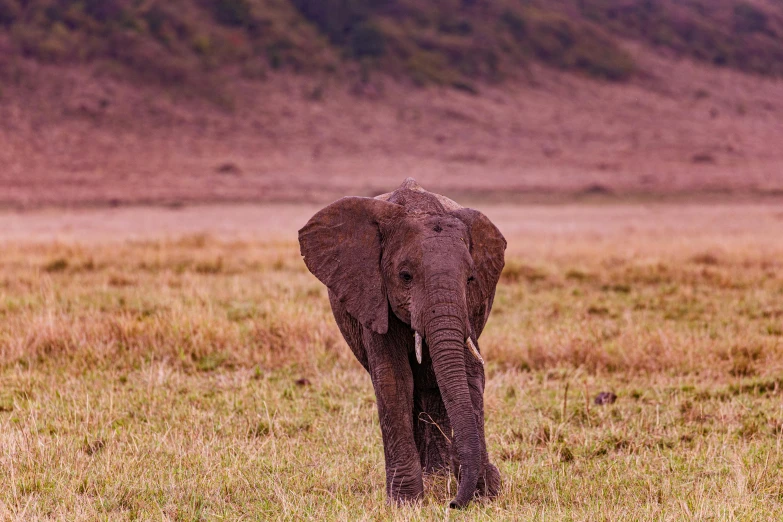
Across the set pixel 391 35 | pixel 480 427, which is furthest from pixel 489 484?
pixel 391 35

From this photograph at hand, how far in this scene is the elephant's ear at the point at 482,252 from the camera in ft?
15.6

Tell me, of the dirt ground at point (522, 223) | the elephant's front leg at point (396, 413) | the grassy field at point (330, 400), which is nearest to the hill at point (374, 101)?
the dirt ground at point (522, 223)

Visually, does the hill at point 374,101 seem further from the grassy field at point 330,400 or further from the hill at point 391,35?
the grassy field at point 330,400

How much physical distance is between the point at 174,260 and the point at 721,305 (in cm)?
897

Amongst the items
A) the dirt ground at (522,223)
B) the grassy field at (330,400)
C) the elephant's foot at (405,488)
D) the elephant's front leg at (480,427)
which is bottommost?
the dirt ground at (522,223)

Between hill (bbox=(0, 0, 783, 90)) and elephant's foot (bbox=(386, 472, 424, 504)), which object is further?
hill (bbox=(0, 0, 783, 90))

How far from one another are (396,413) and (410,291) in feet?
2.48

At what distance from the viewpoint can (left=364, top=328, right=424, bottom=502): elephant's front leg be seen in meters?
4.82

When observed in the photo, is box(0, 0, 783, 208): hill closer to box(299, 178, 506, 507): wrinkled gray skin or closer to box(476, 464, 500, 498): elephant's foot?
box(299, 178, 506, 507): wrinkled gray skin

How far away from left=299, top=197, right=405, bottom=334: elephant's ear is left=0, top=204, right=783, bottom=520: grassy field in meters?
1.07

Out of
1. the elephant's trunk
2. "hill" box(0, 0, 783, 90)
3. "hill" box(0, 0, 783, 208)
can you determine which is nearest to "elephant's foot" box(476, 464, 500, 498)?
the elephant's trunk

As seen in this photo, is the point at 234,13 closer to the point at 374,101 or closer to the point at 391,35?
the point at 391,35

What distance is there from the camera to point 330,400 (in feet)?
23.0

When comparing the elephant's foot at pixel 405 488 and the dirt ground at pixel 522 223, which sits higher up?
the elephant's foot at pixel 405 488
